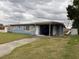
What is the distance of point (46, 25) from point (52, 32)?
197 centimetres

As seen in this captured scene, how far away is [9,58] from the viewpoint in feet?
40.3

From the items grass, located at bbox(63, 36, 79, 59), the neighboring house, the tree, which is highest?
the tree

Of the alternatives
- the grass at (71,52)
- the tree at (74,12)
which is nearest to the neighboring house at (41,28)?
the tree at (74,12)

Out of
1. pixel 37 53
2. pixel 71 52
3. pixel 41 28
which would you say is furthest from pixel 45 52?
pixel 41 28

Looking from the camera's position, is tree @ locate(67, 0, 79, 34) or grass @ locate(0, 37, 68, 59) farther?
tree @ locate(67, 0, 79, 34)

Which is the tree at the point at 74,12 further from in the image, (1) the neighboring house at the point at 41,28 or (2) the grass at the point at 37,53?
(2) the grass at the point at 37,53

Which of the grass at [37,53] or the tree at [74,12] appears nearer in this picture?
the grass at [37,53]

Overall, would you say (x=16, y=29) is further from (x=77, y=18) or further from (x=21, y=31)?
→ (x=77, y=18)

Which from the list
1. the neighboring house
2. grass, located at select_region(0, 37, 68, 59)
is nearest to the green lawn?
grass, located at select_region(0, 37, 68, 59)

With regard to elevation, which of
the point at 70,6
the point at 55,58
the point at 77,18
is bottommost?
the point at 55,58

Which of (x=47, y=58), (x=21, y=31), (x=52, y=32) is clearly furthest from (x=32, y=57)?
(x=21, y=31)

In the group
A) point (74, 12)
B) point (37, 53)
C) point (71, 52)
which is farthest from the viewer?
point (74, 12)

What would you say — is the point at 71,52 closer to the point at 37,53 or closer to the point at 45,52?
the point at 45,52

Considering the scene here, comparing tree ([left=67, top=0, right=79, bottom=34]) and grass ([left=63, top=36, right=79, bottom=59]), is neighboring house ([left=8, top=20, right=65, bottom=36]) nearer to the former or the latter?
tree ([left=67, top=0, right=79, bottom=34])
